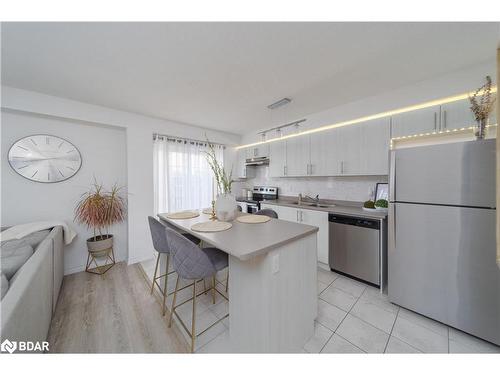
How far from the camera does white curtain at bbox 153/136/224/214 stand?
3.27m

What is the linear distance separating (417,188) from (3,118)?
15.5ft

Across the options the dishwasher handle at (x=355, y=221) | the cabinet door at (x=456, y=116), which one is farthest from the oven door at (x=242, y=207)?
the cabinet door at (x=456, y=116)

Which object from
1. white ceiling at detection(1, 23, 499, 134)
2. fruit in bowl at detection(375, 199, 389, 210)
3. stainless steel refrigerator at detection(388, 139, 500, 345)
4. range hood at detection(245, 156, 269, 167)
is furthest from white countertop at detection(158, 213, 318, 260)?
range hood at detection(245, 156, 269, 167)

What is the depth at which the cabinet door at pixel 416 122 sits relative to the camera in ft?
6.40

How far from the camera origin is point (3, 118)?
2.19 m

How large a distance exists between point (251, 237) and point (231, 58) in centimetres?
157

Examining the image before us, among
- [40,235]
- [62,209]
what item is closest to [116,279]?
[40,235]

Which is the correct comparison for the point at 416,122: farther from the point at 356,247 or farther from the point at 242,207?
the point at 242,207

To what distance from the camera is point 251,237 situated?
128 centimetres

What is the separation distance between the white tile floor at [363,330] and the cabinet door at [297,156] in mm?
1962

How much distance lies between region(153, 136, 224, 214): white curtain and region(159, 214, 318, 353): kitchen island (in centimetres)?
228

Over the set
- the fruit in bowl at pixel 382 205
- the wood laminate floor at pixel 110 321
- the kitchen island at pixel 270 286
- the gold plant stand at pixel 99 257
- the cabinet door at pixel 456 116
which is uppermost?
the cabinet door at pixel 456 116

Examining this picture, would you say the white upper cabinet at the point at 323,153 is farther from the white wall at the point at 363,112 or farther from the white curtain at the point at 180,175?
the white curtain at the point at 180,175
